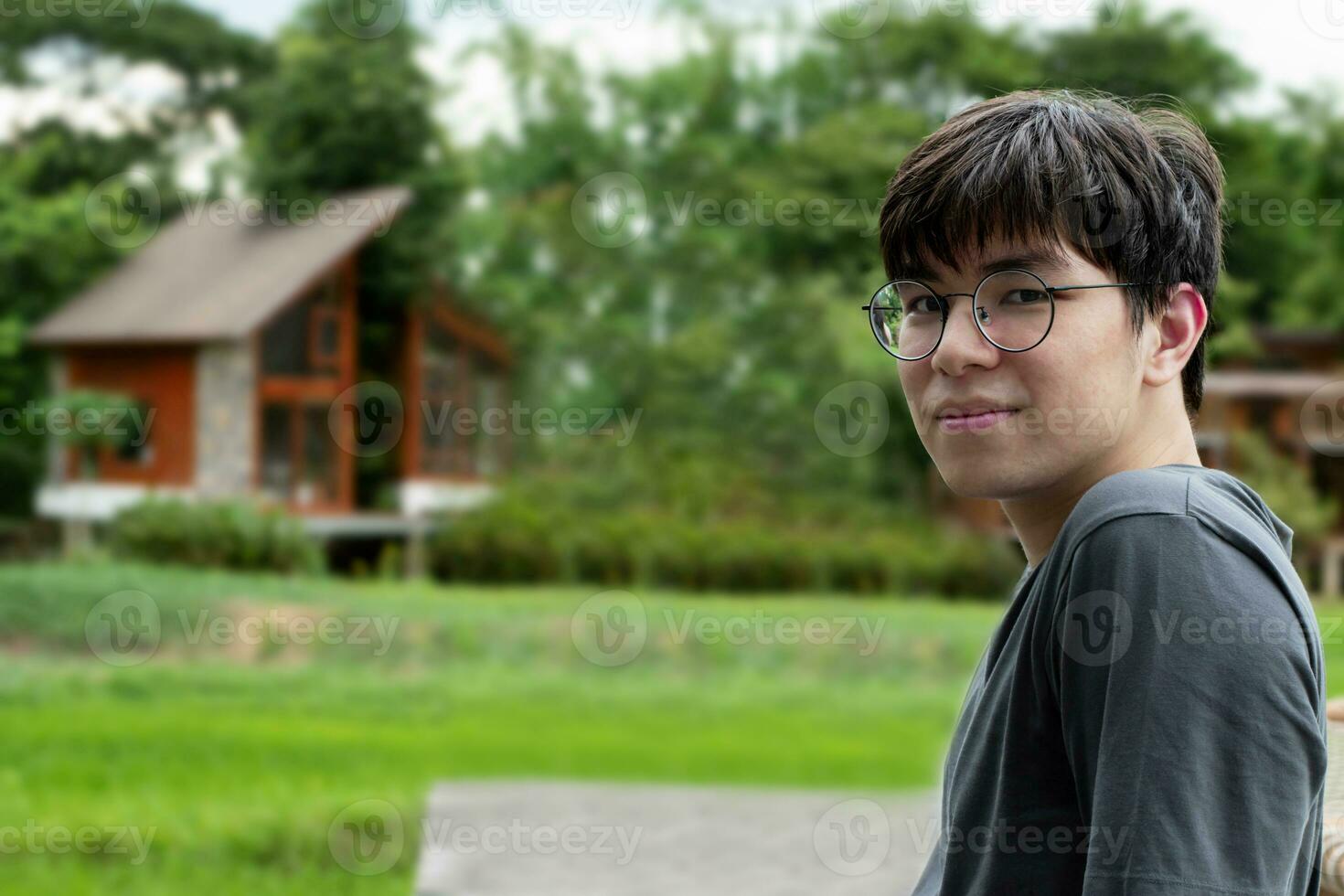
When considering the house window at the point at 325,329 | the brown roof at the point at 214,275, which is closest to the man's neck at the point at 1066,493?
the brown roof at the point at 214,275

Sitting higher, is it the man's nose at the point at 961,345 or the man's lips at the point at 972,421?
the man's nose at the point at 961,345

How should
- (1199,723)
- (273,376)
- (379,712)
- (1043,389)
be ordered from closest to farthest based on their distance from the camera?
(1199,723) → (1043,389) → (379,712) → (273,376)

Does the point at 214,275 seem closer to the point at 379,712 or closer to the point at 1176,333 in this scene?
the point at 379,712

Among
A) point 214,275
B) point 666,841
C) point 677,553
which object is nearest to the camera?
point 666,841

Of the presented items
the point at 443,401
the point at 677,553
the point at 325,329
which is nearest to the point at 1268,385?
the point at 677,553

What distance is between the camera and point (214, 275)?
39.1ft

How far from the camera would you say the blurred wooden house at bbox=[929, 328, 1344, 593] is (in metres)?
12.2

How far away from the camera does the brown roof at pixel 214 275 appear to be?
36.9 feet

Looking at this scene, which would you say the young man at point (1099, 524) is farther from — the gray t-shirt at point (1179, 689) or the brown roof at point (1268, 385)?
the brown roof at point (1268, 385)

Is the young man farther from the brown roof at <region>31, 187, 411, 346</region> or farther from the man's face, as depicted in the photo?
the brown roof at <region>31, 187, 411, 346</region>

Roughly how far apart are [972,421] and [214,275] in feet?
39.1

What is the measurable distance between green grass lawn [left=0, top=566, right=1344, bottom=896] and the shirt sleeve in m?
3.89

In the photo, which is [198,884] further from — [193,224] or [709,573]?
[193,224]

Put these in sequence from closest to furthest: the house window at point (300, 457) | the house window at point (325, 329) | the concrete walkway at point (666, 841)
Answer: the concrete walkway at point (666, 841) → the house window at point (300, 457) → the house window at point (325, 329)
